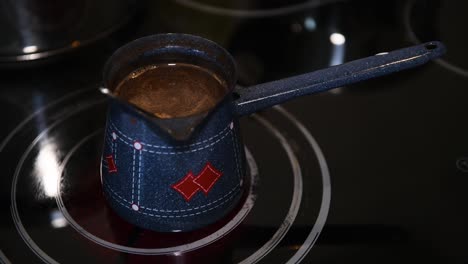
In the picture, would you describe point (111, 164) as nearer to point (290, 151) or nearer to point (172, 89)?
point (172, 89)

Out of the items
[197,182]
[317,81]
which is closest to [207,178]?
[197,182]

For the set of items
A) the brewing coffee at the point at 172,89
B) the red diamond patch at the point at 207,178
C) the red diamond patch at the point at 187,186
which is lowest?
the red diamond patch at the point at 187,186

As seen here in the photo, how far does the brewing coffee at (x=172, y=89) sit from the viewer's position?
0.53m

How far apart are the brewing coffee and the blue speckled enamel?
4cm

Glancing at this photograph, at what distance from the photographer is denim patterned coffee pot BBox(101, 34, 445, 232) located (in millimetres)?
485

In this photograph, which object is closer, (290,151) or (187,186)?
(187,186)

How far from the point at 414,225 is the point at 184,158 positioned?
24 centimetres

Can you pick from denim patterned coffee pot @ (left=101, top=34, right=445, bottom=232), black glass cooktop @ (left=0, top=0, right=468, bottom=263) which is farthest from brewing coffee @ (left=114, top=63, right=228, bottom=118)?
black glass cooktop @ (left=0, top=0, right=468, bottom=263)

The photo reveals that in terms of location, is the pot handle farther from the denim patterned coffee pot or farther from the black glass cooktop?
the black glass cooktop

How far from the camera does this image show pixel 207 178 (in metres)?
0.51

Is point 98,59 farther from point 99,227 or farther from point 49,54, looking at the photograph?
point 99,227

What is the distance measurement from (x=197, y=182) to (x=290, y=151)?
0.16 meters

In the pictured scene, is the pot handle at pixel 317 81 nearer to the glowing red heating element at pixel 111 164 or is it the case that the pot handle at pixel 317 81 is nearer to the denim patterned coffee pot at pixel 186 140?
the denim patterned coffee pot at pixel 186 140

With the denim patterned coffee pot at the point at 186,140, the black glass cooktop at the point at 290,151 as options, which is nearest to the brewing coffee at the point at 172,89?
the denim patterned coffee pot at the point at 186,140
